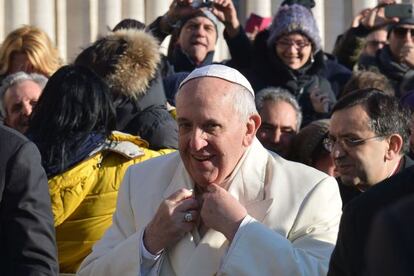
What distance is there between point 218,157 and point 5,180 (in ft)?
2.57

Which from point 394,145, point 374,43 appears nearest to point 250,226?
point 394,145

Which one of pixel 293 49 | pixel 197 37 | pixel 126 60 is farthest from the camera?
pixel 197 37

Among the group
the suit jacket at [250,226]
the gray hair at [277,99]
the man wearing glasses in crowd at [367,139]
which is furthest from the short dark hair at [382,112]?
the gray hair at [277,99]

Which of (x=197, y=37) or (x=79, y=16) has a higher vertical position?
(x=197, y=37)

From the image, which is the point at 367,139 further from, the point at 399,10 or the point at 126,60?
the point at 399,10

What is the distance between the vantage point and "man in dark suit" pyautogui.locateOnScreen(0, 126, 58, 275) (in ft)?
14.7

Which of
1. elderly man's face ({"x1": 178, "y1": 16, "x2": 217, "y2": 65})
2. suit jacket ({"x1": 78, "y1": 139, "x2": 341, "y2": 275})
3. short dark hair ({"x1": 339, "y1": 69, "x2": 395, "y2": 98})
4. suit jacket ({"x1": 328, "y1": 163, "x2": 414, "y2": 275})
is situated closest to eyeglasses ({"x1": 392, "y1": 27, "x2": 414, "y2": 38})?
short dark hair ({"x1": 339, "y1": 69, "x2": 395, "y2": 98})

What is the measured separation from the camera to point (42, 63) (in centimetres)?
770

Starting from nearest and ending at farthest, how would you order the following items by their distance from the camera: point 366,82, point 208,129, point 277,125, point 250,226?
point 250,226 → point 208,129 → point 277,125 → point 366,82

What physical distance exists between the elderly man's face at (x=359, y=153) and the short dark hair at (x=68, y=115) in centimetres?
106

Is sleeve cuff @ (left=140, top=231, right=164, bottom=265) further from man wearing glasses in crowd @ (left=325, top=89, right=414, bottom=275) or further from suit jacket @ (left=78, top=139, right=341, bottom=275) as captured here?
man wearing glasses in crowd @ (left=325, top=89, right=414, bottom=275)

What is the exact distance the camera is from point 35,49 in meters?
7.72

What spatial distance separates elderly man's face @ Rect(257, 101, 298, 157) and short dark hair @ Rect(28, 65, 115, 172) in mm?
1516

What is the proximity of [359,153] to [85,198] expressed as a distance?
1.22 meters
